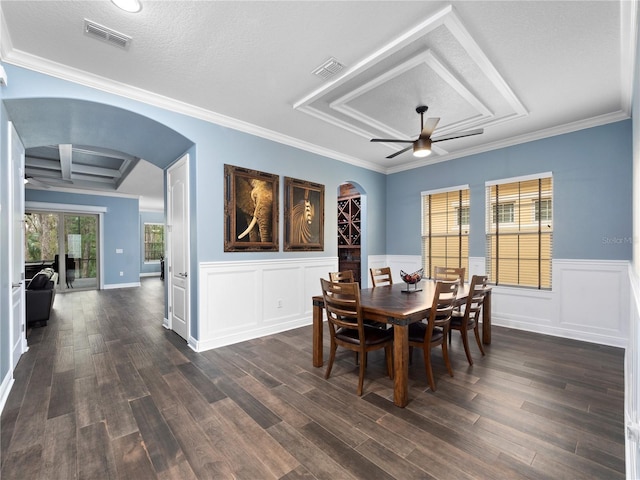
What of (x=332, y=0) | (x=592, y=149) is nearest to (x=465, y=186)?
(x=592, y=149)

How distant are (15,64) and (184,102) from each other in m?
1.34

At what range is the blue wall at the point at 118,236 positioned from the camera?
831 cm

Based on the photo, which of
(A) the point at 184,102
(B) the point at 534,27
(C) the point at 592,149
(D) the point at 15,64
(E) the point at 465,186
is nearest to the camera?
(B) the point at 534,27

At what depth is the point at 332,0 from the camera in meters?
1.91

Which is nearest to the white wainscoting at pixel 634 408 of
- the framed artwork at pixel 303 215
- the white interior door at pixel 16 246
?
the framed artwork at pixel 303 215

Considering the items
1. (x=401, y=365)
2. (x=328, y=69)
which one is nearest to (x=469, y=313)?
(x=401, y=365)

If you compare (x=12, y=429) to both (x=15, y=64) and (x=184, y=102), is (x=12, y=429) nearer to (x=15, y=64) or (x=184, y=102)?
(x=15, y=64)

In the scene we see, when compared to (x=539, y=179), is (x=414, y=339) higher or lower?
lower

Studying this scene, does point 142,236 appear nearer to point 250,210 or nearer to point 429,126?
point 250,210

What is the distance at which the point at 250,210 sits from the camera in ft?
12.9

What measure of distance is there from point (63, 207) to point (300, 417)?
8.97 metres

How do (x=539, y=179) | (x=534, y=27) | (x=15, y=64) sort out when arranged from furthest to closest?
1. (x=539, y=179)
2. (x=15, y=64)
3. (x=534, y=27)

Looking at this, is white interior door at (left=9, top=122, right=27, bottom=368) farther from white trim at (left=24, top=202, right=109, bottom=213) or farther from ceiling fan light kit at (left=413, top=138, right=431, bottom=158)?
white trim at (left=24, top=202, right=109, bottom=213)

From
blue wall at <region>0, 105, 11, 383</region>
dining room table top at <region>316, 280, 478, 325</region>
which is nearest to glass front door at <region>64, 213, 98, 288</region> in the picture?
blue wall at <region>0, 105, 11, 383</region>
